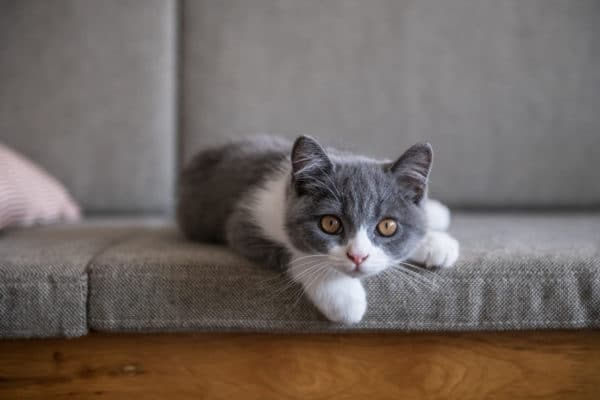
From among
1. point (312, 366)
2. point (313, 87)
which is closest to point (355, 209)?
point (312, 366)

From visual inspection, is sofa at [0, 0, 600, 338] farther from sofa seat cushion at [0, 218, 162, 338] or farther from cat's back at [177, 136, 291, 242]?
sofa seat cushion at [0, 218, 162, 338]

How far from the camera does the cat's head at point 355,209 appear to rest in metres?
1.07

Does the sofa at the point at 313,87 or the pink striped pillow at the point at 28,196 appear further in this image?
the sofa at the point at 313,87

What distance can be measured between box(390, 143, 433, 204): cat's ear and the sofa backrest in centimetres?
85

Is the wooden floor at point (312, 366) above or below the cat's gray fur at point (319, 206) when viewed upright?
below

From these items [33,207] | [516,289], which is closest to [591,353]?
[516,289]

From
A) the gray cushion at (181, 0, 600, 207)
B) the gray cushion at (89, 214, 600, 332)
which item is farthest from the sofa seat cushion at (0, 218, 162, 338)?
the gray cushion at (181, 0, 600, 207)

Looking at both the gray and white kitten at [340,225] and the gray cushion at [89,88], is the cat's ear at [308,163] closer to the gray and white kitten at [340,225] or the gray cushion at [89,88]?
the gray and white kitten at [340,225]

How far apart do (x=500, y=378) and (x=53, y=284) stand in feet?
3.35

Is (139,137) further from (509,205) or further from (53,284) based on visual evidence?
(509,205)

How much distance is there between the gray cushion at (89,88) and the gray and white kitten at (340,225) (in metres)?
0.91

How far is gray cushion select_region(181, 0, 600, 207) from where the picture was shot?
1993 millimetres

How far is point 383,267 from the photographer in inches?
42.6

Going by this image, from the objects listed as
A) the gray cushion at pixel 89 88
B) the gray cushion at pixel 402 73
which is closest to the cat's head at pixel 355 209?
the gray cushion at pixel 402 73
